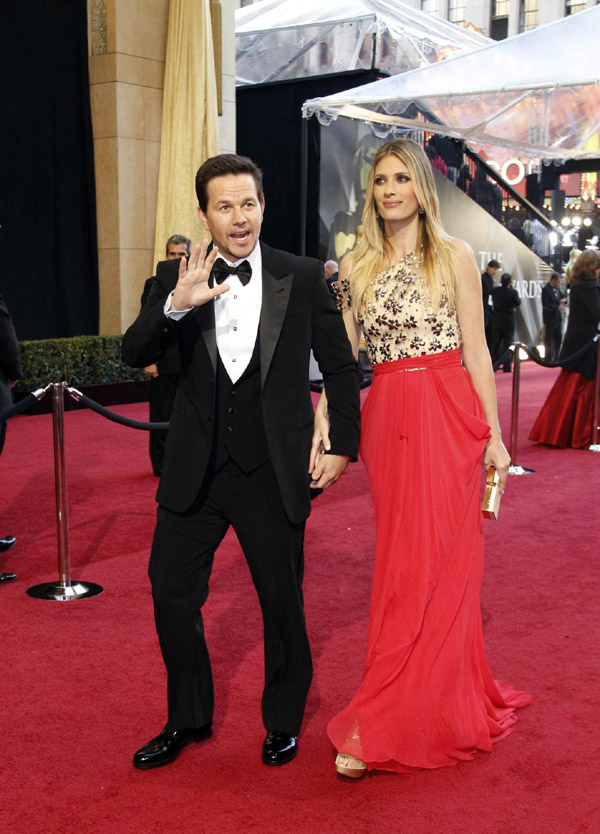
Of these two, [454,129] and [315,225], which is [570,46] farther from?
[315,225]

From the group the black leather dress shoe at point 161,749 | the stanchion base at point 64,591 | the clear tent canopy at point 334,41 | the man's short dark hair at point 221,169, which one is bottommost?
the stanchion base at point 64,591

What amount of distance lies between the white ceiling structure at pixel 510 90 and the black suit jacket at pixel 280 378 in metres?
6.04

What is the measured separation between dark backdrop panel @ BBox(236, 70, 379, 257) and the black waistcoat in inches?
535

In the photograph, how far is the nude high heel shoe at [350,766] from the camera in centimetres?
325

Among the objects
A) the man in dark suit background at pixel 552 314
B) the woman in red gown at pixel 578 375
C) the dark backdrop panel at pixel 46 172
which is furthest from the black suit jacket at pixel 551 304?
the dark backdrop panel at pixel 46 172

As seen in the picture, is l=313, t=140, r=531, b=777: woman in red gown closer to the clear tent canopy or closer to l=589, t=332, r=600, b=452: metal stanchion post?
l=589, t=332, r=600, b=452: metal stanchion post

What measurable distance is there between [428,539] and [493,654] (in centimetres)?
123

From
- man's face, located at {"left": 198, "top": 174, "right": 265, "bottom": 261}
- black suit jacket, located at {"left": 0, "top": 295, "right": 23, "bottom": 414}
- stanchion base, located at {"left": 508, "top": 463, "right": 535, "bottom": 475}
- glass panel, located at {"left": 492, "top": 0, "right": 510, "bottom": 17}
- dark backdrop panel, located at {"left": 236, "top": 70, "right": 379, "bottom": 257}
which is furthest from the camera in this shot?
glass panel, located at {"left": 492, "top": 0, "right": 510, "bottom": 17}

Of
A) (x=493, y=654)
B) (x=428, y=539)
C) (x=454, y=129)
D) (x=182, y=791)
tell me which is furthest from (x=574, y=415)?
→ (x=182, y=791)

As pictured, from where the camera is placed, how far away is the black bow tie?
3076mm

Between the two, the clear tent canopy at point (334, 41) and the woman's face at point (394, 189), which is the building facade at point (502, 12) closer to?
the clear tent canopy at point (334, 41)

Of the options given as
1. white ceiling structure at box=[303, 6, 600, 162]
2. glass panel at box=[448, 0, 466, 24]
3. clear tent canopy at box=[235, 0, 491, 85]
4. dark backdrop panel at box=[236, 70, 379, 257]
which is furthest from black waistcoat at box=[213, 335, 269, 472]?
glass panel at box=[448, 0, 466, 24]

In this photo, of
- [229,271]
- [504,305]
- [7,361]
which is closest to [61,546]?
[7,361]

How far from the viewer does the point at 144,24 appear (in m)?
12.5
